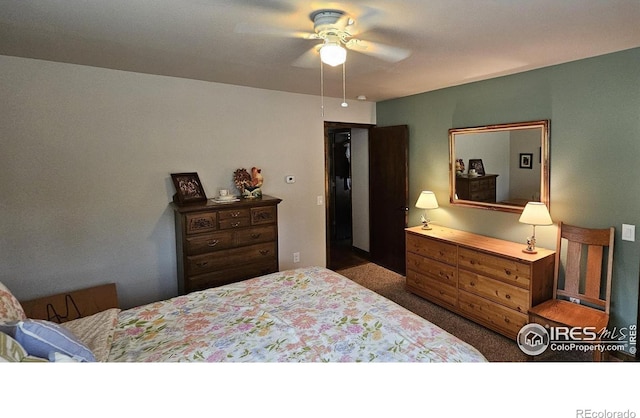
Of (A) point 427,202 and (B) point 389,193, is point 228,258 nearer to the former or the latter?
(A) point 427,202

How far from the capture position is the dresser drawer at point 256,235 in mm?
3098

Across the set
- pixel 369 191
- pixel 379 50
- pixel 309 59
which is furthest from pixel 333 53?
pixel 369 191

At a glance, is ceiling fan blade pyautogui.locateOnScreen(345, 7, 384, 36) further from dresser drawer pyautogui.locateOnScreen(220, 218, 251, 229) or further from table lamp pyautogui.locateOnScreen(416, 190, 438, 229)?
table lamp pyautogui.locateOnScreen(416, 190, 438, 229)

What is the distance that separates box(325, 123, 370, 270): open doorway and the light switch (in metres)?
2.90

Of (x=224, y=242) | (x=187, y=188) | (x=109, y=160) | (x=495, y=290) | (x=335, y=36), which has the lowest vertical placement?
(x=495, y=290)

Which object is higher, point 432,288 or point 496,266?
point 496,266

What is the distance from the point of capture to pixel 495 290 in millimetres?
2896

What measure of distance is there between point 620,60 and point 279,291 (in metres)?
2.98

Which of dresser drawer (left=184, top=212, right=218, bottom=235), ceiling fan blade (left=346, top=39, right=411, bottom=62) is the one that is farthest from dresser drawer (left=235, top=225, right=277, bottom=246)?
ceiling fan blade (left=346, top=39, right=411, bottom=62)

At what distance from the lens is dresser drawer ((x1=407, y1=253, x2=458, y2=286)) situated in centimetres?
329

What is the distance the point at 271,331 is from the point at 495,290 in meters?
2.19

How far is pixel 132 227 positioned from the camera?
298 cm

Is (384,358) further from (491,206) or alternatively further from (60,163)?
(60,163)
